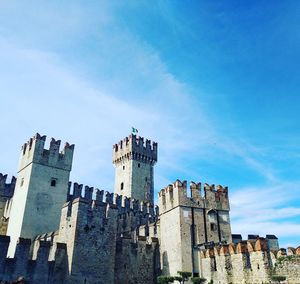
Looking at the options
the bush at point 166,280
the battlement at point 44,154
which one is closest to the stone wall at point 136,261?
the bush at point 166,280

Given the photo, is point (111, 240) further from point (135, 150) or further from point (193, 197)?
point (135, 150)

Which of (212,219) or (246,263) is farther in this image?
(212,219)

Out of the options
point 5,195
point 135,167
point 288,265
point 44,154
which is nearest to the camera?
point 288,265

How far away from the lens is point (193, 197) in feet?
87.5

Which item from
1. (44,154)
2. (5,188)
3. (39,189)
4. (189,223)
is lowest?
(189,223)

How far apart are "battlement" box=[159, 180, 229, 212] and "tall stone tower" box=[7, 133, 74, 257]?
29.4ft

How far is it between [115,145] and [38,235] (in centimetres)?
2590

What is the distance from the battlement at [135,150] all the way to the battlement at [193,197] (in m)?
20.4

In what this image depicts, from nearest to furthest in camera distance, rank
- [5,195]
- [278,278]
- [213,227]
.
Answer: [278,278] → [213,227] → [5,195]

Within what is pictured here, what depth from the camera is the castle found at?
65.9 feet

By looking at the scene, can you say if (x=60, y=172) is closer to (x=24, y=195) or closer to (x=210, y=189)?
(x=24, y=195)

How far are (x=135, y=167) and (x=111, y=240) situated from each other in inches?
963

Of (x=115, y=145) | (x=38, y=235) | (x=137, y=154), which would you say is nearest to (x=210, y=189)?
(x=38, y=235)

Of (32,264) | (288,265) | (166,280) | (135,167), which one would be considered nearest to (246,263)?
(288,265)
